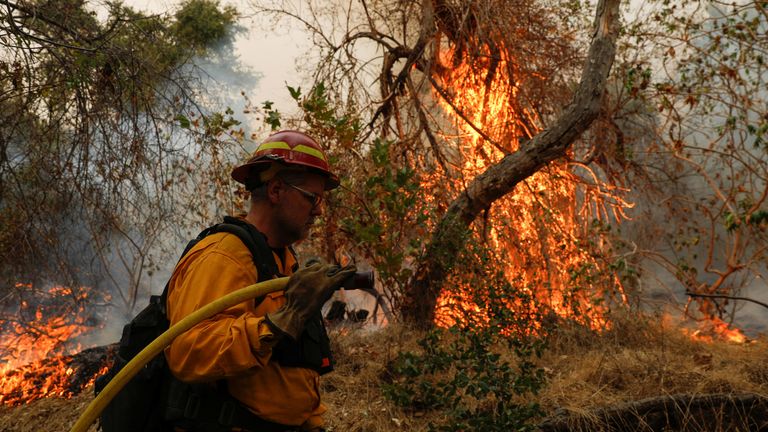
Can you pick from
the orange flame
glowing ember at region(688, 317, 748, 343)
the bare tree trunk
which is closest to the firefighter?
the bare tree trunk

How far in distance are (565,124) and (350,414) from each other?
390cm

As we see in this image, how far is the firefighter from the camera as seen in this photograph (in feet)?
5.92

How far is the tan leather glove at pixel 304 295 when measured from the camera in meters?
1.82

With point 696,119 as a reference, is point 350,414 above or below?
below

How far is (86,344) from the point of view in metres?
16.4

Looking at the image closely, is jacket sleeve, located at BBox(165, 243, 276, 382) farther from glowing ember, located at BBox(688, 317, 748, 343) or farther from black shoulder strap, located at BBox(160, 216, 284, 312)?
glowing ember, located at BBox(688, 317, 748, 343)

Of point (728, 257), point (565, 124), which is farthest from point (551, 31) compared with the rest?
point (728, 257)

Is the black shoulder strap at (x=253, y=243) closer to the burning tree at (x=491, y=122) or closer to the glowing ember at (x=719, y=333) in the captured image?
the burning tree at (x=491, y=122)

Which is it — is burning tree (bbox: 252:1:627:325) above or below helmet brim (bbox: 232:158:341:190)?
above

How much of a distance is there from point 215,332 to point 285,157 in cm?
80

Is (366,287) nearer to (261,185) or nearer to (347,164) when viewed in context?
(261,185)

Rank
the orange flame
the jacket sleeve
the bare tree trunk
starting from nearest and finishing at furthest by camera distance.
A: the jacket sleeve < the bare tree trunk < the orange flame

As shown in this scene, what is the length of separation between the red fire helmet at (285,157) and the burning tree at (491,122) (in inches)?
155

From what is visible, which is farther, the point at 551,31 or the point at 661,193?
the point at 661,193
